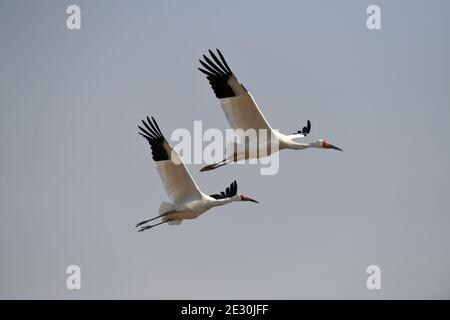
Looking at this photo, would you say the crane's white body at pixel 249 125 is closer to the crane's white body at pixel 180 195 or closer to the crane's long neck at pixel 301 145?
the crane's long neck at pixel 301 145

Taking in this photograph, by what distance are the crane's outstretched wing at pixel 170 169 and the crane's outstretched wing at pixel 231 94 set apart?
173cm

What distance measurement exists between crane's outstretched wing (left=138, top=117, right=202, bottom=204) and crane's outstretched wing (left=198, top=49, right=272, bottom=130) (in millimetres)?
1730

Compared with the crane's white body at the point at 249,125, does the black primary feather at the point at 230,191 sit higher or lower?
lower

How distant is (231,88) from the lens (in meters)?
27.6

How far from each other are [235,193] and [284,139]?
78.1 inches

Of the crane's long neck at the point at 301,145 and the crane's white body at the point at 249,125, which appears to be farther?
the crane's long neck at the point at 301,145

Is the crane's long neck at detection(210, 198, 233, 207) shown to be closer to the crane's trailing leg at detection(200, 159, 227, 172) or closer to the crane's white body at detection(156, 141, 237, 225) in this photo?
the crane's white body at detection(156, 141, 237, 225)

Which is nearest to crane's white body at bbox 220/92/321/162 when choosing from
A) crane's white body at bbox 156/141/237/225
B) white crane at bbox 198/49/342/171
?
white crane at bbox 198/49/342/171

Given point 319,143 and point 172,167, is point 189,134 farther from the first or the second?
point 319,143

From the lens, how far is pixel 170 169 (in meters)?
27.4

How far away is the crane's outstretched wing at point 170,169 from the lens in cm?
2725

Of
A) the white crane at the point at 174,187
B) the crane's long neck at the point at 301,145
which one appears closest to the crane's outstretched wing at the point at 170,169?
the white crane at the point at 174,187
